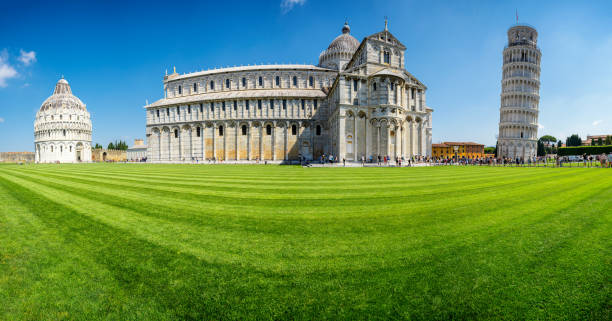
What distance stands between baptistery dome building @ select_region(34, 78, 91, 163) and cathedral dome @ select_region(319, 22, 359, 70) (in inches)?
3330

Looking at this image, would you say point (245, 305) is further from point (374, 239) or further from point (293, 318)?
point (374, 239)

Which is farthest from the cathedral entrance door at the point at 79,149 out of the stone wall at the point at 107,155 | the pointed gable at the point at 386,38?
the pointed gable at the point at 386,38

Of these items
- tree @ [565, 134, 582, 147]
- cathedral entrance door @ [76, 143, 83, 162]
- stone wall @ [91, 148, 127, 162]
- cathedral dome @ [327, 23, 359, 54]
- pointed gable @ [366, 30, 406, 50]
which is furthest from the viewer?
tree @ [565, 134, 582, 147]

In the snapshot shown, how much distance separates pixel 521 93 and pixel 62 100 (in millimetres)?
137146

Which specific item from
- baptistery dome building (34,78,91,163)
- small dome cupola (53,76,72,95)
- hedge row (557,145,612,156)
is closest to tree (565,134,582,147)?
hedge row (557,145,612,156)

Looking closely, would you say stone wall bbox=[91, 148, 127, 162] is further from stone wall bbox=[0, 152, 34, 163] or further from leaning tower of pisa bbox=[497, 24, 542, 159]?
leaning tower of pisa bbox=[497, 24, 542, 159]

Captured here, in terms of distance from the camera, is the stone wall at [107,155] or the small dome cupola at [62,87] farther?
the small dome cupola at [62,87]

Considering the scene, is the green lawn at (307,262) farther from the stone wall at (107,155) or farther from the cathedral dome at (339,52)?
the stone wall at (107,155)

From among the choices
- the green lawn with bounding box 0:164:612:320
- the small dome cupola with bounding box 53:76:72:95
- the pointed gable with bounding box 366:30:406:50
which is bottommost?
the green lawn with bounding box 0:164:612:320

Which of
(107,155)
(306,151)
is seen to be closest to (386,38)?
(306,151)

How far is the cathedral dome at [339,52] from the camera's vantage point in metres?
51.6

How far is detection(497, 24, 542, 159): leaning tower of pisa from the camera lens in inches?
2373

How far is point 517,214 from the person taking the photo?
5418 mm

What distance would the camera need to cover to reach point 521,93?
59.8 m
